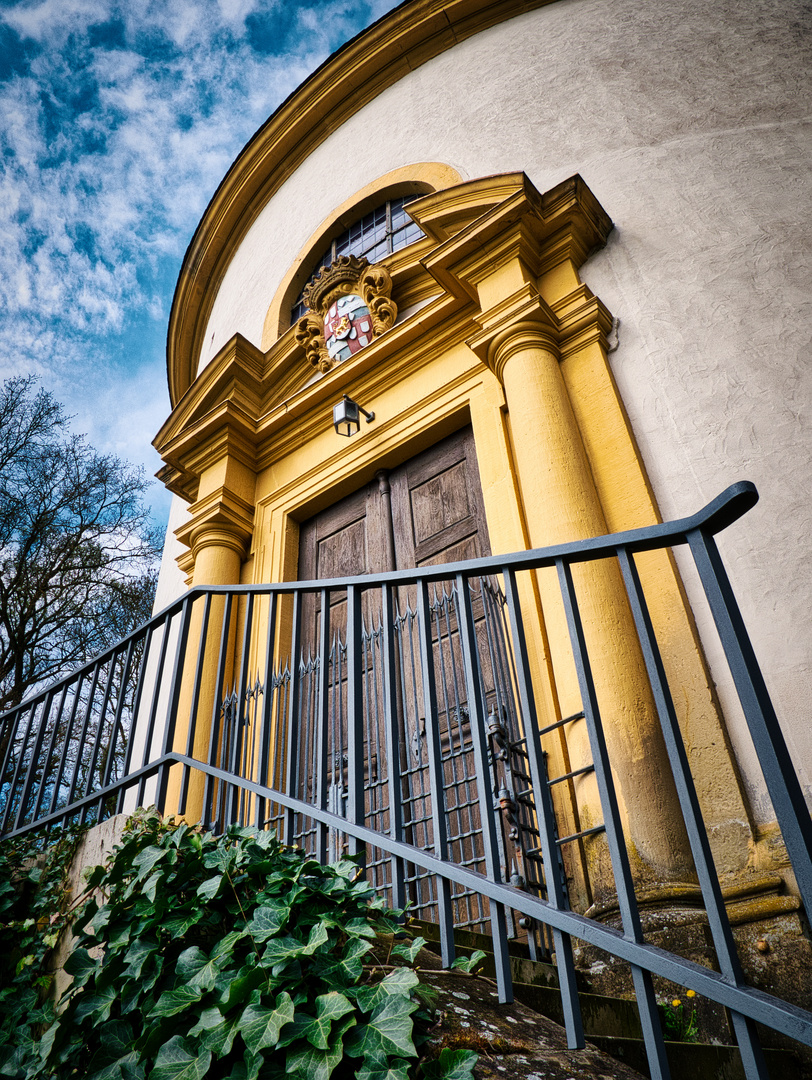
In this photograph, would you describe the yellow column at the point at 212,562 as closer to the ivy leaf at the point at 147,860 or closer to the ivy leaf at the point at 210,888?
the ivy leaf at the point at 147,860

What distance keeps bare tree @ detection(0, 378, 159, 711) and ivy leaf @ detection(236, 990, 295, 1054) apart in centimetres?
1029

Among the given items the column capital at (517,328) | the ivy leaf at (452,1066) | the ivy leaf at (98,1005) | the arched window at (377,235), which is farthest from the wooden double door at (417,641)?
the arched window at (377,235)

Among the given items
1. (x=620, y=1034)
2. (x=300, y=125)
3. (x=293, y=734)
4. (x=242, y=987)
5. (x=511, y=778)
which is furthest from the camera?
(x=300, y=125)

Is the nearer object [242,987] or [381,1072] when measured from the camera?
[381,1072]

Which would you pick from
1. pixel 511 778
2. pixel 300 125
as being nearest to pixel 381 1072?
pixel 511 778

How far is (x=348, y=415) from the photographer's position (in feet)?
20.2

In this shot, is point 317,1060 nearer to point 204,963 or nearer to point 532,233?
point 204,963

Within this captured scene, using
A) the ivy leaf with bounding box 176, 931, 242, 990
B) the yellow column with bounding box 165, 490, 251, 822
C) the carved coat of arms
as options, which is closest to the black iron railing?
the ivy leaf with bounding box 176, 931, 242, 990

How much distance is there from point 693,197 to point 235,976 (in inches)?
225

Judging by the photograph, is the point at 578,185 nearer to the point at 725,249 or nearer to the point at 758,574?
the point at 725,249

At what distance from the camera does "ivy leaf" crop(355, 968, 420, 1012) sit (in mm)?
1431

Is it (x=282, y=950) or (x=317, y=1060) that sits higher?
(x=282, y=950)

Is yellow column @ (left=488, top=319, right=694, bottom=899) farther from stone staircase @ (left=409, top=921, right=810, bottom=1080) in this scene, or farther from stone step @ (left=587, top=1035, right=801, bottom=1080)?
stone step @ (left=587, top=1035, right=801, bottom=1080)

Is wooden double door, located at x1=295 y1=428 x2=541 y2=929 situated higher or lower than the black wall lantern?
lower
